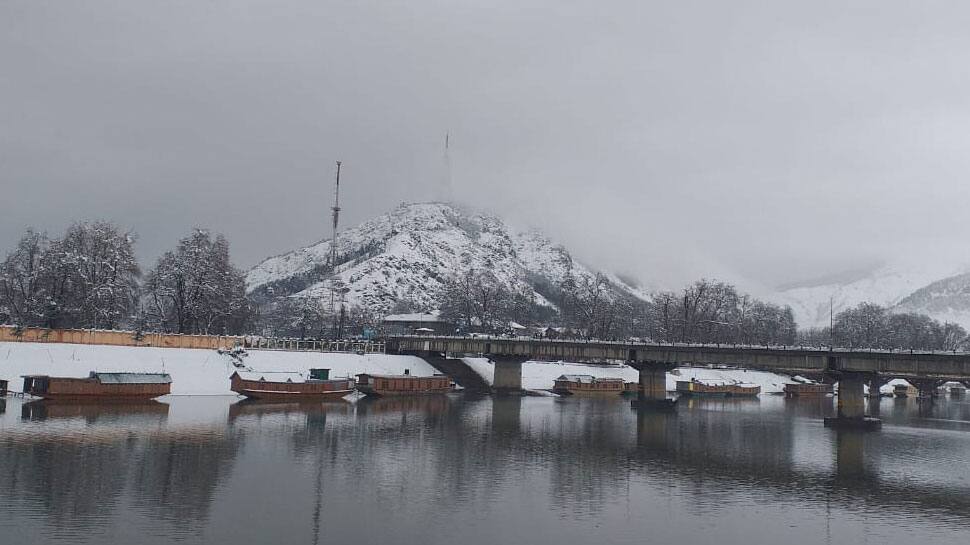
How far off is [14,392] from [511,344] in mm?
74234

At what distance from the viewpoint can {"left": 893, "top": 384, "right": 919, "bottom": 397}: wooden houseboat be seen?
176500 millimetres

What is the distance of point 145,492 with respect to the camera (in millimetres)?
36938

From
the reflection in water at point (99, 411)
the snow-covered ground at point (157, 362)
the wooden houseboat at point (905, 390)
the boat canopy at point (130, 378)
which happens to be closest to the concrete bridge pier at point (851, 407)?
the snow-covered ground at point (157, 362)

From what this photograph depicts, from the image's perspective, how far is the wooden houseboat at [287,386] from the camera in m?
91.1

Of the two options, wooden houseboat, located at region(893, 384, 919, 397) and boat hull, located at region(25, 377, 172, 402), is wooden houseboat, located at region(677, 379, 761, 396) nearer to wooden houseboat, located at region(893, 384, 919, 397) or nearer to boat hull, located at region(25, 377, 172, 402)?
wooden houseboat, located at region(893, 384, 919, 397)

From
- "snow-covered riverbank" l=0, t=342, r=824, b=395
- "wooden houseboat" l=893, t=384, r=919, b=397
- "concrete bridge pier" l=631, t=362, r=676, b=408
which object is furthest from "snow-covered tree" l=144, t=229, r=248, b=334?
"wooden houseboat" l=893, t=384, r=919, b=397

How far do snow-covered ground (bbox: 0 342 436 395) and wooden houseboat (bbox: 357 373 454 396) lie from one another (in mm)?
8987

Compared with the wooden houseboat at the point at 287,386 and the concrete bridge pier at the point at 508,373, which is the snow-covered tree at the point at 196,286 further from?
the concrete bridge pier at the point at 508,373

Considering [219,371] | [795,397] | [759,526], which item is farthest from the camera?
[795,397]

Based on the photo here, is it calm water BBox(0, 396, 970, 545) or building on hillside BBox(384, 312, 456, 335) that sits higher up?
building on hillside BBox(384, 312, 456, 335)

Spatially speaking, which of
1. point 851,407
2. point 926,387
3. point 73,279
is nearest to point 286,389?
point 73,279

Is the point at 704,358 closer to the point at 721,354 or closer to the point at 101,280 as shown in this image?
the point at 721,354

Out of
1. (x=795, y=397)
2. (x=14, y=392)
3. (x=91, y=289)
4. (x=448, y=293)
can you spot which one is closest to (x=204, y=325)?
(x=91, y=289)

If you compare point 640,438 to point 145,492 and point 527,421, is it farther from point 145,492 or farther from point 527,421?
point 145,492
